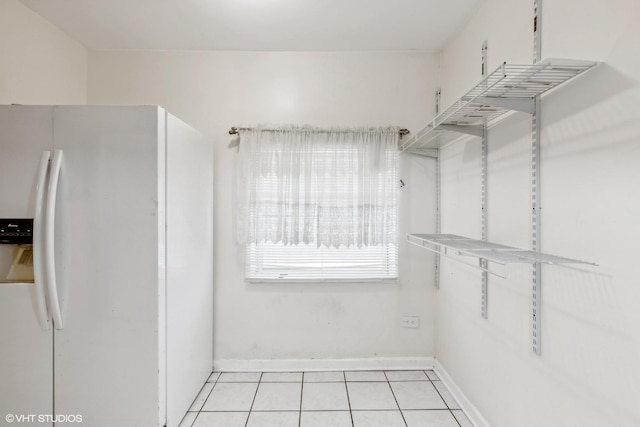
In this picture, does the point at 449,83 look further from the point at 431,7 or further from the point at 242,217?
the point at 242,217

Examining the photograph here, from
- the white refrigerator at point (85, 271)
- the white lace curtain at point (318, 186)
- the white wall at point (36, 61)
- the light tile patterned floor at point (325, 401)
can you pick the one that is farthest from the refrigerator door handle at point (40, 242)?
the white lace curtain at point (318, 186)

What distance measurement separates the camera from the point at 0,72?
69.5 inches

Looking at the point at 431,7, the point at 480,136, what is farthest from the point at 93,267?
the point at 431,7

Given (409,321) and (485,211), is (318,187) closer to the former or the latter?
(485,211)

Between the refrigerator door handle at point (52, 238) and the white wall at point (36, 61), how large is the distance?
29.0 inches

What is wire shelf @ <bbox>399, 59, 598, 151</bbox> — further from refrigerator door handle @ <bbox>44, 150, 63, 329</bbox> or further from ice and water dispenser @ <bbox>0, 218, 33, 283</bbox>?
ice and water dispenser @ <bbox>0, 218, 33, 283</bbox>

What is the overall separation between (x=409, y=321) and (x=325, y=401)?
892 mm

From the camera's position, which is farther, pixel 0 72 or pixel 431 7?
pixel 431 7

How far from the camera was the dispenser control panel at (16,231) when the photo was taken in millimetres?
1505

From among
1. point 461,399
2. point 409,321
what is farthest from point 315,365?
point 461,399

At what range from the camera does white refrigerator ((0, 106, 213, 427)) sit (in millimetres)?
1524

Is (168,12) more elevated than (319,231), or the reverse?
(168,12)

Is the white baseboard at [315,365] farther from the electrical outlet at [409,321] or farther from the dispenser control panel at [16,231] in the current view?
the dispenser control panel at [16,231]

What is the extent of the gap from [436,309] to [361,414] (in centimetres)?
100
